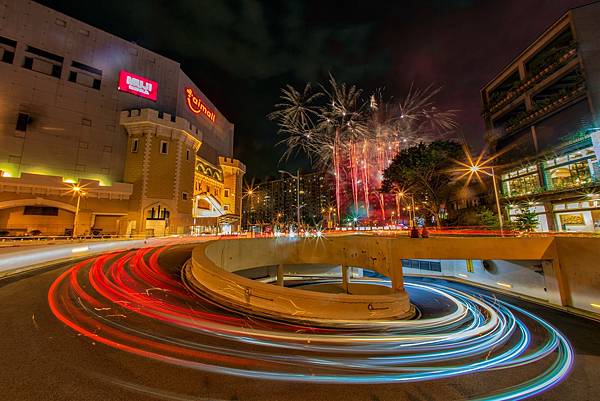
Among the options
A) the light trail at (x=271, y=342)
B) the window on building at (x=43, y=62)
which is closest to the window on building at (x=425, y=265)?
the light trail at (x=271, y=342)

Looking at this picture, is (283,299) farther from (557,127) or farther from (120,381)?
(557,127)

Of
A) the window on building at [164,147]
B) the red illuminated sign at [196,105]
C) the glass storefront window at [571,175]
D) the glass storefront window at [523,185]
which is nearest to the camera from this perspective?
the glass storefront window at [571,175]

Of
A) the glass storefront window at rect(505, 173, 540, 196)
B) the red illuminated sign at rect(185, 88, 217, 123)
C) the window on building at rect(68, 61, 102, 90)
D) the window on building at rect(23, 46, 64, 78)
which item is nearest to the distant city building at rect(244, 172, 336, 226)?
the red illuminated sign at rect(185, 88, 217, 123)

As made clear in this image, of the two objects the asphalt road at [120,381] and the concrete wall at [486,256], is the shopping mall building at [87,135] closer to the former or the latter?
the concrete wall at [486,256]

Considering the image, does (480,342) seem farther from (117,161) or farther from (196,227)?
(117,161)

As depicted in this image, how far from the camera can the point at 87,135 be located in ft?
99.9

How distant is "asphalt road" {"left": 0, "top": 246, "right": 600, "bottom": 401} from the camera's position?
3.25 m

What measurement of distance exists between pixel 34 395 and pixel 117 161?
36.4 metres

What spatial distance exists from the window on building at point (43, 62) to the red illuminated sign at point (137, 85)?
20.3 feet

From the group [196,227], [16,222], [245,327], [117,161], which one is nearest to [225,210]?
[196,227]

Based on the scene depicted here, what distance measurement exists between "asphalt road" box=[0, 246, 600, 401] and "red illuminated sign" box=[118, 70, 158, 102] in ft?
124

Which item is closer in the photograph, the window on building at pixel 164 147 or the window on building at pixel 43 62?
the window on building at pixel 43 62

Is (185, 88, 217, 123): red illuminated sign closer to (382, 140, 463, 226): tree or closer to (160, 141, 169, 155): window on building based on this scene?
(160, 141, 169, 155): window on building

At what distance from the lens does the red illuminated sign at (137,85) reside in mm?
33250
